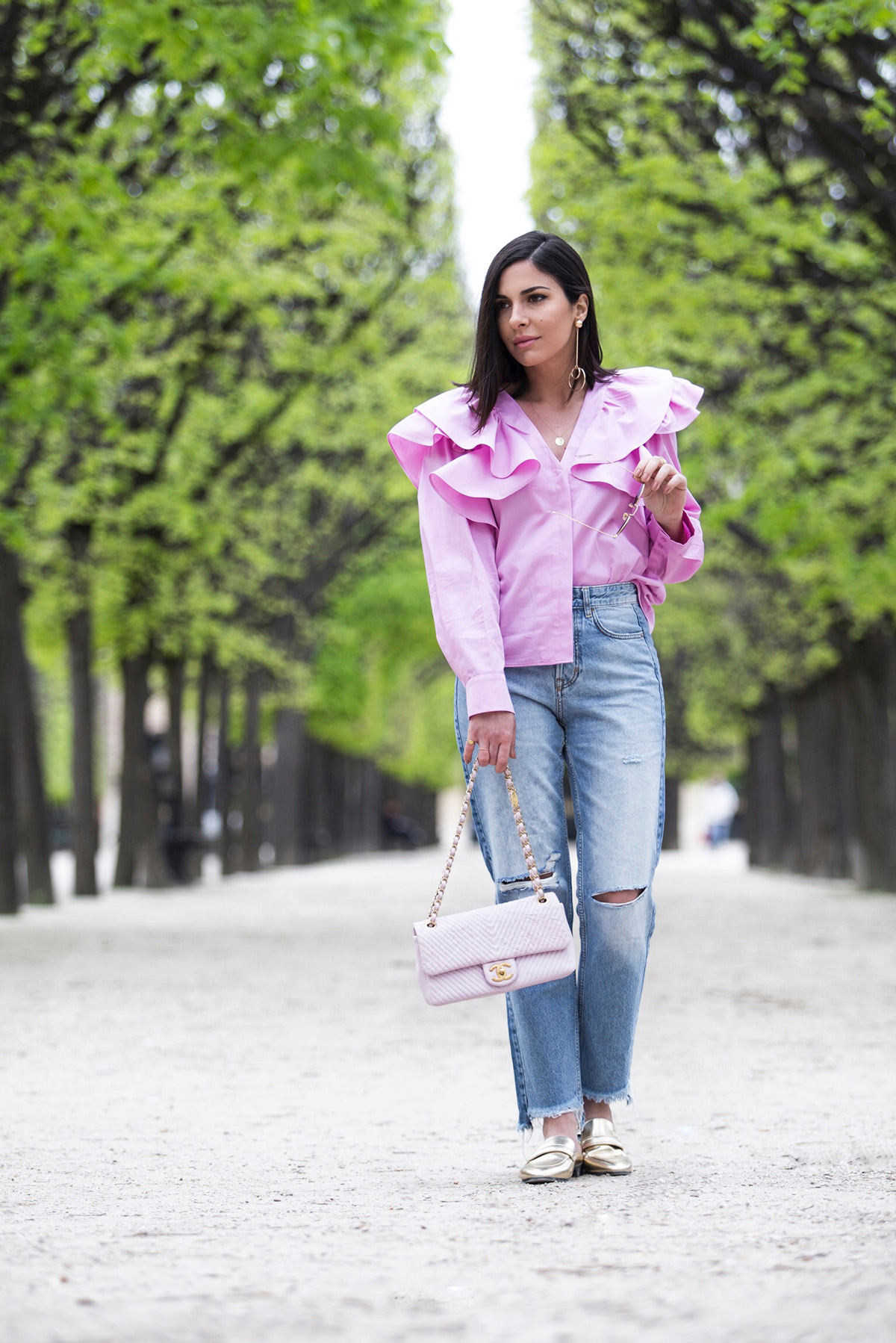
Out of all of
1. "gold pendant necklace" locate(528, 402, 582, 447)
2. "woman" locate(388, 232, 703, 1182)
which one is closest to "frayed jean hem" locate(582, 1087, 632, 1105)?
"woman" locate(388, 232, 703, 1182)

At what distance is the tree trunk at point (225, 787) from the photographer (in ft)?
97.1

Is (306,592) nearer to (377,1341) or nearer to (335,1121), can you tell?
(335,1121)

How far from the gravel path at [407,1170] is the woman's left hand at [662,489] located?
1541 mm

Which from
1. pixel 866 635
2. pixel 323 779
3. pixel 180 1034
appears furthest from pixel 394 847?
pixel 180 1034

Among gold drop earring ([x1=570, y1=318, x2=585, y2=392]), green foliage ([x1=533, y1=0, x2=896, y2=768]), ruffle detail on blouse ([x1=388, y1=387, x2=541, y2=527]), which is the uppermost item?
green foliage ([x1=533, y1=0, x2=896, y2=768])

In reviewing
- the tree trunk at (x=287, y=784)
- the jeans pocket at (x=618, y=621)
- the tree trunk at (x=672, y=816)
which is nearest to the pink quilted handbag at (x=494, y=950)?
the jeans pocket at (x=618, y=621)

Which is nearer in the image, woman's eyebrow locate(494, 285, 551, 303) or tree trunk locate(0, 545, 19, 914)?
woman's eyebrow locate(494, 285, 551, 303)

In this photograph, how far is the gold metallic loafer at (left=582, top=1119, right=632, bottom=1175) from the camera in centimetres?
440

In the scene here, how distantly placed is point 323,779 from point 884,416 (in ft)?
91.5

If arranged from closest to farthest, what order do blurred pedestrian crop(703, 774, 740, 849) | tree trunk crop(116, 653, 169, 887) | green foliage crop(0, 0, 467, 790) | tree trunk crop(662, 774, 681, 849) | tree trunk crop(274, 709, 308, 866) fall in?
1. green foliage crop(0, 0, 467, 790)
2. tree trunk crop(116, 653, 169, 887)
3. tree trunk crop(274, 709, 308, 866)
4. tree trunk crop(662, 774, 681, 849)
5. blurred pedestrian crop(703, 774, 740, 849)

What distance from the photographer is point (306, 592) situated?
102 feet

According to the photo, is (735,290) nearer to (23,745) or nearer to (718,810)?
(23,745)

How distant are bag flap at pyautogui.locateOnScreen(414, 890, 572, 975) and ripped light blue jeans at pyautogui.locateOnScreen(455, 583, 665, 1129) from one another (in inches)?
6.4

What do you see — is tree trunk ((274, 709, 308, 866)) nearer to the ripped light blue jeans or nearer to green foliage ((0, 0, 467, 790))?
green foliage ((0, 0, 467, 790))
